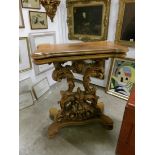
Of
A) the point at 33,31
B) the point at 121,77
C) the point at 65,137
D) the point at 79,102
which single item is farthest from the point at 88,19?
the point at 65,137

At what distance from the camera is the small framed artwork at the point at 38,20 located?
6.79 ft

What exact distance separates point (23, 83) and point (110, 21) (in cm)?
159

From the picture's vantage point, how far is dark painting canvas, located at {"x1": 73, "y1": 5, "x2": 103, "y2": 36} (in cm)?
225

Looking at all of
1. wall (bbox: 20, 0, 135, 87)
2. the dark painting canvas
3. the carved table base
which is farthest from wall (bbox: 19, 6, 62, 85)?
the carved table base

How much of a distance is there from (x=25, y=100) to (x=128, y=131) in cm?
149

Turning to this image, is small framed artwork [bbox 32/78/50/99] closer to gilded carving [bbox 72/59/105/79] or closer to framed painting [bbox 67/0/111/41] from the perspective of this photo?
framed painting [bbox 67/0/111/41]

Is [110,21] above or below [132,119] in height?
above

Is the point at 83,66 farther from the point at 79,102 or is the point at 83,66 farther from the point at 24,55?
the point at 24,55

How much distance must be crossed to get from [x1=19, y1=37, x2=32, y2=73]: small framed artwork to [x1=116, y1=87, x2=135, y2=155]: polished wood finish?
5.09 feet

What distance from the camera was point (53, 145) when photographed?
1.49 m
